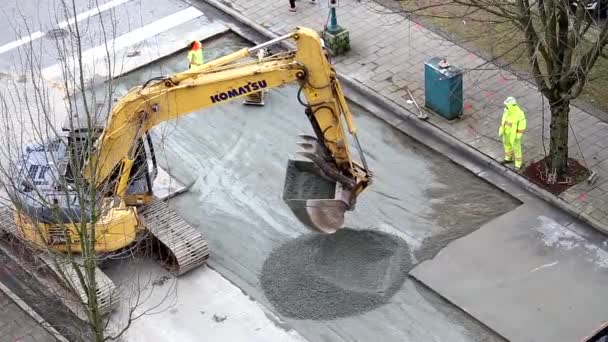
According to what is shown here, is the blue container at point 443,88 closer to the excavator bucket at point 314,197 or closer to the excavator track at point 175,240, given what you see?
the excavator bucket at point 314,197

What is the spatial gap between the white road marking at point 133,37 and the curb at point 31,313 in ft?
23.3

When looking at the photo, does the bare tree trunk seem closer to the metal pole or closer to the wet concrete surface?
the wet concrete surface

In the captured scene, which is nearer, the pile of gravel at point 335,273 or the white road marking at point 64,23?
the pile of gravel at point 335,273

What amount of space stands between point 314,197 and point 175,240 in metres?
2.52

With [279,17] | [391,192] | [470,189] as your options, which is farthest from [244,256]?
[279,17]

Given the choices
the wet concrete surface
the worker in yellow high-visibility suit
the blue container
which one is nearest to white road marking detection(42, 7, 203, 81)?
the wet concrete surface

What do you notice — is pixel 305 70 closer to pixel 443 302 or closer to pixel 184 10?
pixel 443 302

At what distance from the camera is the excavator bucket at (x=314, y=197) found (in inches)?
715

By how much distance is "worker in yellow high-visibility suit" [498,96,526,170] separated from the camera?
19953 millimetres

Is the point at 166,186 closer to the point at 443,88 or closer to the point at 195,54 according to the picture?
the point at 195,54

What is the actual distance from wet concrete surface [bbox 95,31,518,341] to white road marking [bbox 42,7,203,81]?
353 centimetres

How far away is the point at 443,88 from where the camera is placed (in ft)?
70.7

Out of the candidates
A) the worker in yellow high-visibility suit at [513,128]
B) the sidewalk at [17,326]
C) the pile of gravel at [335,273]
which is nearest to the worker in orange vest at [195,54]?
the pile of gravel at [335,273]

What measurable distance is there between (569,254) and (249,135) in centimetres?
692
